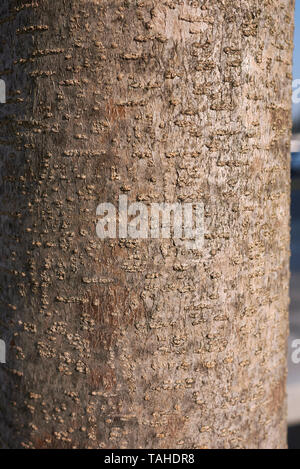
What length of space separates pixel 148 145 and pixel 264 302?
0.41 m

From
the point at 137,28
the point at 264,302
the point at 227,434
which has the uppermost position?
the point at 137,28

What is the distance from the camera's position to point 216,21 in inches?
32.5

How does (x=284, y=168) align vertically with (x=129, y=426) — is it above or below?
above

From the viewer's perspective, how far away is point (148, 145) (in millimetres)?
813

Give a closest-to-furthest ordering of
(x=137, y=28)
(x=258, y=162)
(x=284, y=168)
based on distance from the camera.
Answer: (x=137, y=28)
(x=258, y=162)
(x=284, y=168)

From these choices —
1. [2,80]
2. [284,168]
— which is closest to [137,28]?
[2,80]

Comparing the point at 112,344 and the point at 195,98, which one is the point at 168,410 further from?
the point at 195,98

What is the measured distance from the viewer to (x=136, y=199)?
817 millimetres

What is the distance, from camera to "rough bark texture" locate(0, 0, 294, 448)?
81cm

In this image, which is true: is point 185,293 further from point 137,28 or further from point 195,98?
point 137,28

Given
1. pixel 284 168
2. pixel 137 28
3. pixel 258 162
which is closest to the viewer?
pixel 137 28

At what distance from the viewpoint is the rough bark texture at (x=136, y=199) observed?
2.66ft

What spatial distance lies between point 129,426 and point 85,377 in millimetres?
126

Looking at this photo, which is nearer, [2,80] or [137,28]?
[137,28]
